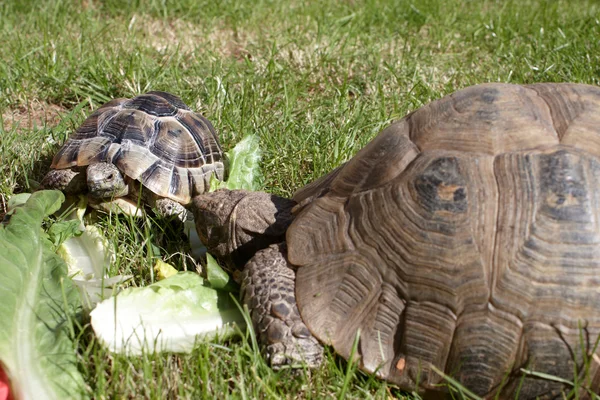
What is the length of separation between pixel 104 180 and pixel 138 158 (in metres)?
0.24

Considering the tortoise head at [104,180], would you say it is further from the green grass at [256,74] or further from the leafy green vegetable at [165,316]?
the leafy green vegetable at [165,316]

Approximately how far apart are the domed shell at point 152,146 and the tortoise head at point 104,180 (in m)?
0.05

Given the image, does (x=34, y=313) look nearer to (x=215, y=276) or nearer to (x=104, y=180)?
(x=215, y=276)

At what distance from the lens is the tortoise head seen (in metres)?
3.35

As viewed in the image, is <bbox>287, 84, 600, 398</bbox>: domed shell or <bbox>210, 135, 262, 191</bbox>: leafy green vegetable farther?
<bbox>210, 135, 262, 191</bbox>: leafy green vegetable

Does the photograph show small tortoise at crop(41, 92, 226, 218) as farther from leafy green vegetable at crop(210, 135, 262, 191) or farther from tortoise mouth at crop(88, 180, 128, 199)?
leafy green vegetable at crop(210, 135, 262, 191)

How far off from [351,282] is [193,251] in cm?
106

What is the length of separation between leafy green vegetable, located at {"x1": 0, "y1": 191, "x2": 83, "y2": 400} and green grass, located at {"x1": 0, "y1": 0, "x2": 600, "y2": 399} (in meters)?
0.10

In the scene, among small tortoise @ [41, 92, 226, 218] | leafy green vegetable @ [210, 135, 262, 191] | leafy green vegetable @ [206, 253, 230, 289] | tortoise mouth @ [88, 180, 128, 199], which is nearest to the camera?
leafy green vegetable @ [206, 253, 230, 289]

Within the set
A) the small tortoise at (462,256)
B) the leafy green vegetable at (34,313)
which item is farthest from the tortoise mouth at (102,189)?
the small tortoise at (462,256)

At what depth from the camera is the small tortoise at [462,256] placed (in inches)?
84.0

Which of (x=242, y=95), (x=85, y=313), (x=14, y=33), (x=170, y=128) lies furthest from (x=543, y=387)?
(x=14, y=33)

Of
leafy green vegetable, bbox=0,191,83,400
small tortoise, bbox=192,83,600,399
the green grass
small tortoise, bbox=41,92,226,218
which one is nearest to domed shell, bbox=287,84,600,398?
small tortoise, bbox=192,83,600,399

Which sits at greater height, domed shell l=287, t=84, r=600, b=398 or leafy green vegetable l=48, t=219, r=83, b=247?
domed shell l=287, t=84, r=600, b=398
